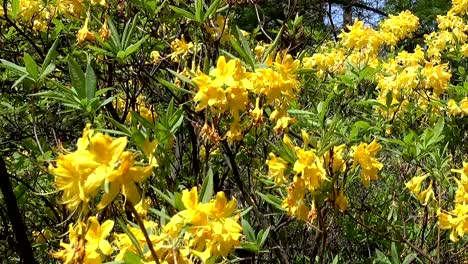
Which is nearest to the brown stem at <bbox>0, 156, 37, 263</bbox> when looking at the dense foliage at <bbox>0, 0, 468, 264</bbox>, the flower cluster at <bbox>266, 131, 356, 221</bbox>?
the dense foliage at <bbox>0, 0, 468, 264</bbox>

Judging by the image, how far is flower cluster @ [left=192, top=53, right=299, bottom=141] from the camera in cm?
178

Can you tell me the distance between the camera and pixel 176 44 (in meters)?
2.71

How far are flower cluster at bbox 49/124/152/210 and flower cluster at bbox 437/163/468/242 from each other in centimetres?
125

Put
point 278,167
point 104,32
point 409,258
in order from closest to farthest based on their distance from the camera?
point 278,167, point 104,32, point 409,258

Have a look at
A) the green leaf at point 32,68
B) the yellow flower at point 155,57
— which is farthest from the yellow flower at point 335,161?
the yellow flower at point 155,57

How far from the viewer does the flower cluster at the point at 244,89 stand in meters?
1.78

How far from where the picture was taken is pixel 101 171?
44.6 inches

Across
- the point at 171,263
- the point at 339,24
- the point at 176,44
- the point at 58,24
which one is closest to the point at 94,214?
the point at 171,263

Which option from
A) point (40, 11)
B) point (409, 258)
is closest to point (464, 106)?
point (409, 258)

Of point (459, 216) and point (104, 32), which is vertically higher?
point (104, 32)

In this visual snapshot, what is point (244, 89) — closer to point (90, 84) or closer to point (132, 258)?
point (90, 84)

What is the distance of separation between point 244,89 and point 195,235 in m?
0.59

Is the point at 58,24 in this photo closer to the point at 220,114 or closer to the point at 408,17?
the point at 220,114

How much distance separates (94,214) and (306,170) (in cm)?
62
